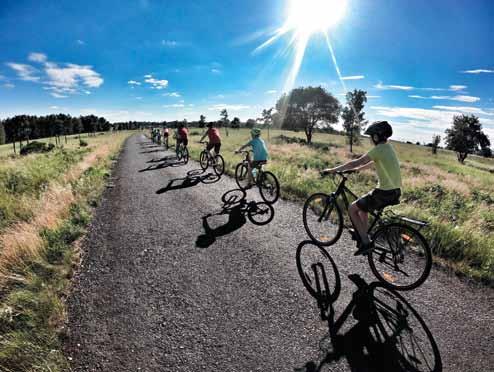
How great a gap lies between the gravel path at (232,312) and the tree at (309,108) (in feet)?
155

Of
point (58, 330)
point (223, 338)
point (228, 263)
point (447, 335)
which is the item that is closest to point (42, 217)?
point (58, 330)

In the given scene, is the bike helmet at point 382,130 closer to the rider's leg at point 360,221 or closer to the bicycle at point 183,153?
the rider's leg at point 360,221

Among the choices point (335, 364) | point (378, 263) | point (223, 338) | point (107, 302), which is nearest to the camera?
point (335, 364)

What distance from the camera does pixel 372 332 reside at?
3.11 meters

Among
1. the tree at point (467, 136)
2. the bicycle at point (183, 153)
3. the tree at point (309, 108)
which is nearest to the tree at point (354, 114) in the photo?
the tree at point (309, 108)

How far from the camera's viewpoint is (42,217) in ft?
21.1

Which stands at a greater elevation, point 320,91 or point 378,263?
point 320,91

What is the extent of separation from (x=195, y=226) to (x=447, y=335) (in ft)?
17.6

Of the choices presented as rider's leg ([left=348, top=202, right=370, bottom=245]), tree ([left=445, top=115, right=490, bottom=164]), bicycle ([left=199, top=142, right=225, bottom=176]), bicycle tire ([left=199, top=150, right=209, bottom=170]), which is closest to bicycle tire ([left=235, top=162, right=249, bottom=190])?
bicycle ([left=199, top=142, right=225, bottom=176])

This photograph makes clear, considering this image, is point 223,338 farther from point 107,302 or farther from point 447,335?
point 447,335

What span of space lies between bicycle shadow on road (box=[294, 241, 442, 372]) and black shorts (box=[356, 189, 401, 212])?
4.35 ft

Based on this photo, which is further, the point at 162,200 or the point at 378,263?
the point at 162,200

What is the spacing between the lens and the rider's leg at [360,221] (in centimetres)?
446

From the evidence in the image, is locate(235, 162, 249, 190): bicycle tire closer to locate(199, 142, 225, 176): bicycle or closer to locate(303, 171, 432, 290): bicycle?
locate(199, 142, 225, 176): bicycle
